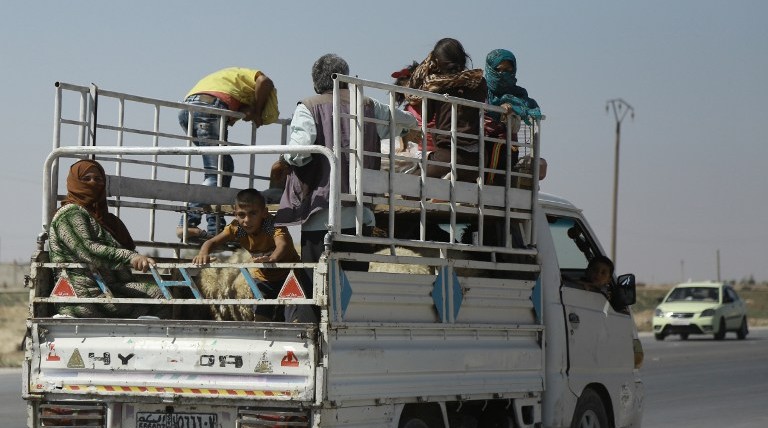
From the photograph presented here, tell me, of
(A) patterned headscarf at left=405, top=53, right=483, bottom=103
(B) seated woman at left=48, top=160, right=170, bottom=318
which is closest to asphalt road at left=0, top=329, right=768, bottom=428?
(B) seated woman at left=48, top=160, right=170, bottom=318

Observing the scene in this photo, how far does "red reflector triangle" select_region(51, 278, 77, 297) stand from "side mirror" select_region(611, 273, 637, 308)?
3.97 m

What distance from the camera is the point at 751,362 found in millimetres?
25516

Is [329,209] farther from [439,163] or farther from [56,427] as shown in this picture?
[56,427]

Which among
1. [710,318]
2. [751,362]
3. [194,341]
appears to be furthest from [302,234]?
[710,318]

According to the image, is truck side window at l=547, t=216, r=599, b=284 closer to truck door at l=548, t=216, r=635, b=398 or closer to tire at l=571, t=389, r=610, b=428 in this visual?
truck door at l=548, t=216, r=635, b=398

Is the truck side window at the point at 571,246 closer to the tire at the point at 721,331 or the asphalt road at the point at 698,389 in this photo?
the asphalt road at the point at 698,389

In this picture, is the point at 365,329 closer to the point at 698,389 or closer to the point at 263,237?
the point at 263,237

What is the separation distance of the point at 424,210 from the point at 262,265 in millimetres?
1292

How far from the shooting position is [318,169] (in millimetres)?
7875

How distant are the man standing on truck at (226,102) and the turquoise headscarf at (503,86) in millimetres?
1848

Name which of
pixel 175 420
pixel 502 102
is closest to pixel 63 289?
pixel 175 420

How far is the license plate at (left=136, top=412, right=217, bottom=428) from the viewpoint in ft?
23.9

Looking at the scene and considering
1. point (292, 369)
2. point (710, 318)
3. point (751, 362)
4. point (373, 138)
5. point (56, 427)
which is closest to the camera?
point (292, 369)

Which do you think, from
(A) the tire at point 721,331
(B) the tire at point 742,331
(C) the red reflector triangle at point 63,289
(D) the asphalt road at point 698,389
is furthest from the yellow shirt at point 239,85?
(B) the tire at point 742,331
